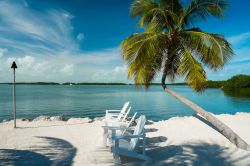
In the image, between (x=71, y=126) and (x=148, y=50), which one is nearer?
(x=148, y=50)

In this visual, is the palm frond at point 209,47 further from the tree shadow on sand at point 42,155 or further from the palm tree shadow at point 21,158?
the palm tree shadow at point 21,158

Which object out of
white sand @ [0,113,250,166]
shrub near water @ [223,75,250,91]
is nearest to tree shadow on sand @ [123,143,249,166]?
white sand @ [0,113,250,166]

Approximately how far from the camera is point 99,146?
651 cm

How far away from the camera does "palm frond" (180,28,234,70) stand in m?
6.34

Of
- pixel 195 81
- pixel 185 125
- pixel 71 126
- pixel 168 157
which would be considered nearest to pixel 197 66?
pixel 195 81

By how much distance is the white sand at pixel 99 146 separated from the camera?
16.9 feet

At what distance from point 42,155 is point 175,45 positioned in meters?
5.14

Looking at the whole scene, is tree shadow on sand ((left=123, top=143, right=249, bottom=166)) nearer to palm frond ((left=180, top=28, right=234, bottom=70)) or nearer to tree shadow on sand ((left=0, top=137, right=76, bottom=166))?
tree shadow on sand ((left=0, top=137, right=76, bottom=166))

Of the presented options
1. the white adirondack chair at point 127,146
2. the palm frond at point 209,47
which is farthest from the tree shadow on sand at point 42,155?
the palm frond at point 209,47

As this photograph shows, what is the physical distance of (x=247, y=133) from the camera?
7.74 m

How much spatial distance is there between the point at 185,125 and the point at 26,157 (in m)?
6.15

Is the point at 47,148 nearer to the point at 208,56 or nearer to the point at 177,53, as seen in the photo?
the point at 177,53

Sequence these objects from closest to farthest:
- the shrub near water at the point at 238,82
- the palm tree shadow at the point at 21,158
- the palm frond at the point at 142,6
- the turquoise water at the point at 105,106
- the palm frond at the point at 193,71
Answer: the palm tree shadow at the point at 21,158, the palm frond at the point at 193,71, the palm frond at the point at 142,6, the turquoise water at the point at 105,106, the shrub near water at the point at 238,82

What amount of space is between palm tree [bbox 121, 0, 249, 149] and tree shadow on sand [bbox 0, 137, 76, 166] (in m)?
3.09
